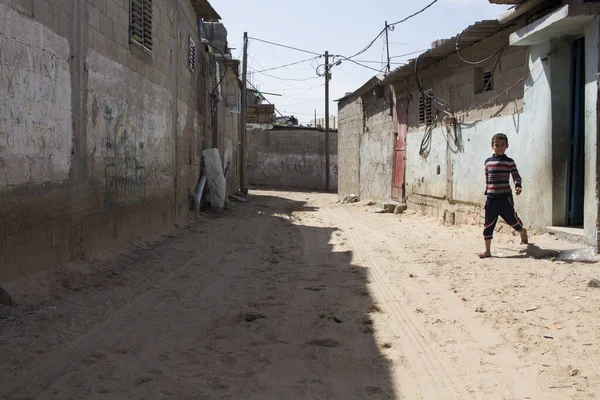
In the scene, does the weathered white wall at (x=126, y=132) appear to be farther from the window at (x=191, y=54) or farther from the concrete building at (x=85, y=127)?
the window at (x=191, y=54)

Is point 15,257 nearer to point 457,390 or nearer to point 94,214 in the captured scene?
point 94,214

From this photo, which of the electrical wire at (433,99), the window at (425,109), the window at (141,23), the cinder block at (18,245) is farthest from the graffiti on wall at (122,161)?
the window at (425,109)

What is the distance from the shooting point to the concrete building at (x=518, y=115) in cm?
721

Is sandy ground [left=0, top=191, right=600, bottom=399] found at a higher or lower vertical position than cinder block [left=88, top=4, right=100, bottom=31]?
lower

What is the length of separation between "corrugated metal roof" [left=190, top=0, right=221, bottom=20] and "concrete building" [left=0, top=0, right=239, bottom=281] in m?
2.08

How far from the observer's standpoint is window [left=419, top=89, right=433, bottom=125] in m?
13.4

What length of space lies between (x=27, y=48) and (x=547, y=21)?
5.95m

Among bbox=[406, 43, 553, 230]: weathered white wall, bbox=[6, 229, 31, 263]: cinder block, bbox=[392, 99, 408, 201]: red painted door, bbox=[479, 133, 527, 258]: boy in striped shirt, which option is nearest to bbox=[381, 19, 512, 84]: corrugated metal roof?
bbox=[392, 99, 408, 201]: red painted door

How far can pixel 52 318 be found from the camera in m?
4.34

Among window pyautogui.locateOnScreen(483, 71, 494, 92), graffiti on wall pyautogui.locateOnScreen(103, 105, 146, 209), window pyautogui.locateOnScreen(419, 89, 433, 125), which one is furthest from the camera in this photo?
window pyautogui.locateOnScreen(419, 89, 433, 125)

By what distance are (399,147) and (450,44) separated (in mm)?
4788

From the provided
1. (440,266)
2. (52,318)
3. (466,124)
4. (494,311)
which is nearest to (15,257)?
Result: (52,318)

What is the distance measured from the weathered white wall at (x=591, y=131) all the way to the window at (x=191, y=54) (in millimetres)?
8079

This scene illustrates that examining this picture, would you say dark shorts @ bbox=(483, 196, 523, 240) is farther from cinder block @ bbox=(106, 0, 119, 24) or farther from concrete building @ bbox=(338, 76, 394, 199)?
concrete building @ bbox=(338, 76, 394, 199)
